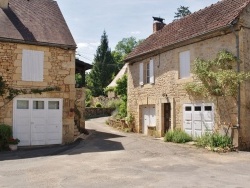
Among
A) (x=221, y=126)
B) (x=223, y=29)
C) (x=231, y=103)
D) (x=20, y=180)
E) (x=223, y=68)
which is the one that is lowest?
(x=20, y=180)

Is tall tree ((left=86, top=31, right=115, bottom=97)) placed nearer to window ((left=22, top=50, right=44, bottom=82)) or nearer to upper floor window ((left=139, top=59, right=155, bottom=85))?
upper floor window ((left=139, top=59, right=155, bottom=85))

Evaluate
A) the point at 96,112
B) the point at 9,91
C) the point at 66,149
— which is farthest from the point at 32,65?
the point at 96,112

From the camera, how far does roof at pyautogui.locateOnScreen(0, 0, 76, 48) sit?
1475cm

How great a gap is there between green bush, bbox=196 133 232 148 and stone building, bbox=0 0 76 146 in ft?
21.2

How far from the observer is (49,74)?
1515cm

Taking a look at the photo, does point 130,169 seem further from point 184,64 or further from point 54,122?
point 184,64

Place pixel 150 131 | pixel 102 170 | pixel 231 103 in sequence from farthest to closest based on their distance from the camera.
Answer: pixel 150 131
pixel 231 103
pixel 102 170

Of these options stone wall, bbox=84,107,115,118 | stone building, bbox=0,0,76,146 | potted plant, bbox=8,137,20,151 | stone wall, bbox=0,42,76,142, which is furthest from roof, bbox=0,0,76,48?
stone wall, bbox=84,107,115,118

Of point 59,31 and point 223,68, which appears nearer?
point 223,68

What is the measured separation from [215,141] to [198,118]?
1.94m

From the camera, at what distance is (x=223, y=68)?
1357cm

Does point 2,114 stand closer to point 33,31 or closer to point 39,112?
point 39,112

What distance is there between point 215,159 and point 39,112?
848cm

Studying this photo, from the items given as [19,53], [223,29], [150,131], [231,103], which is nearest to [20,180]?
[19,53]
